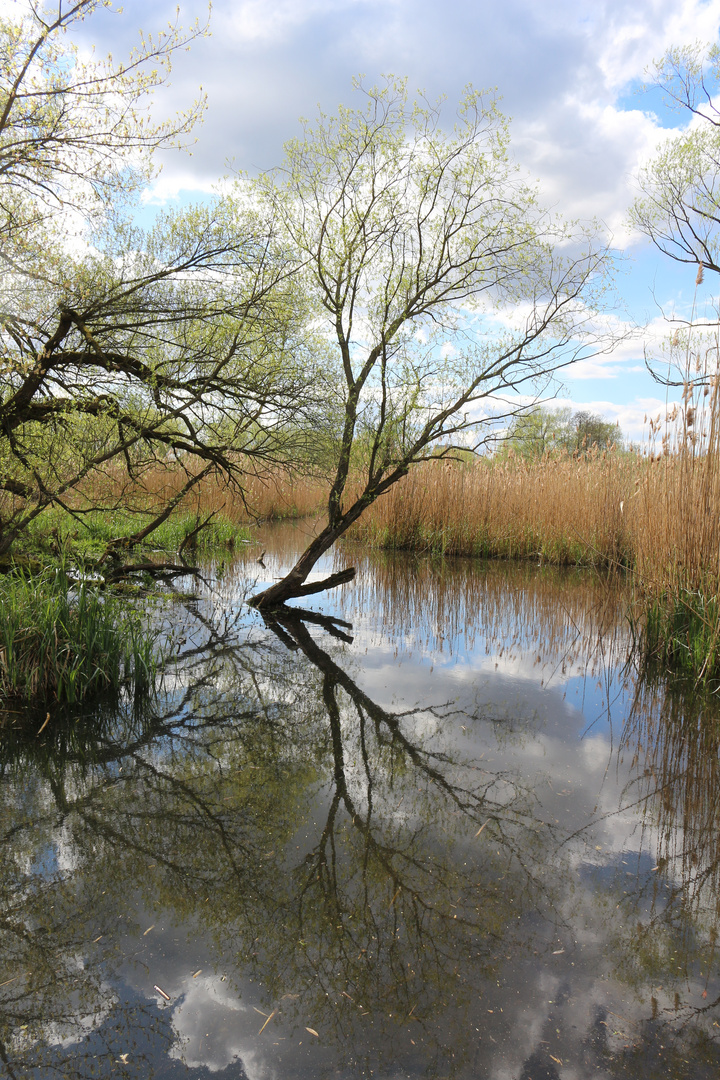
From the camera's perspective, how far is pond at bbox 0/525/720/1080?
1603 mm

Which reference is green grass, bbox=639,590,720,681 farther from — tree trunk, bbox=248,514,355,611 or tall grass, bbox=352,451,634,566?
tall grass, bbox=352,451,634,566

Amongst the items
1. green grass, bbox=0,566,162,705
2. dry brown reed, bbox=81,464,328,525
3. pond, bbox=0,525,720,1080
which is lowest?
pond, bbox=0,525,720,1080

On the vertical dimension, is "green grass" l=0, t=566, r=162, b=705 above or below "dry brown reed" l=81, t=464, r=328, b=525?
below

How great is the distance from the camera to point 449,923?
2.01m

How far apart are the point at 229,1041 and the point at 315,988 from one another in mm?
253

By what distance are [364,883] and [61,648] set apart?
2533mm

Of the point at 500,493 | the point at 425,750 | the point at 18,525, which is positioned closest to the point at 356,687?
the point at 425,750

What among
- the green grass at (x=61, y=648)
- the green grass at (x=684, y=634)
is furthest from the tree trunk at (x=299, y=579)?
the green grass at (x=684, y=634)

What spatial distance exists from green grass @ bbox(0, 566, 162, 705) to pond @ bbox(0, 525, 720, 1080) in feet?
0.86

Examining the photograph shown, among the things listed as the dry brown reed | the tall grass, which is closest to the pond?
the dry brown reed

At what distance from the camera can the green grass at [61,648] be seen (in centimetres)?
385

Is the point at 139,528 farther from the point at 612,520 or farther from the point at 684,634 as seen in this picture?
the point at 684,634

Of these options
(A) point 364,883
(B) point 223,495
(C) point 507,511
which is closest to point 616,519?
(C) point 507,511

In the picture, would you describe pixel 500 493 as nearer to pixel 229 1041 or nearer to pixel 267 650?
pixel 267 650
